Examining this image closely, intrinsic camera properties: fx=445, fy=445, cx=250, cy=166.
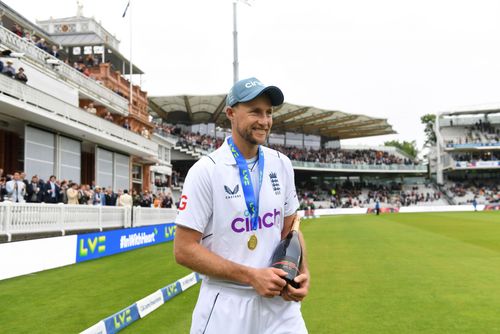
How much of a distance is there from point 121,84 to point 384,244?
108ft

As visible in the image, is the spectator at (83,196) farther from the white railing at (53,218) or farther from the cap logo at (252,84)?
the cap logo at (252,84)

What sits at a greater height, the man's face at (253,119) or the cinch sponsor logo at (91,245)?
the man's face at (253,119)

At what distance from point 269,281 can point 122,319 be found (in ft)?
15.1

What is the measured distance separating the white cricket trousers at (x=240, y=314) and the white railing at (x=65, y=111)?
18668 mm

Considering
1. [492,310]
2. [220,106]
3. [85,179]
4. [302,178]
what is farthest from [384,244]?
[302,178]

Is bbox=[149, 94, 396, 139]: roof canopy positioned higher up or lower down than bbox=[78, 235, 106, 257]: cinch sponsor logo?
higher up

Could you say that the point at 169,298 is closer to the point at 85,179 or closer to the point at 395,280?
the point at 395,280

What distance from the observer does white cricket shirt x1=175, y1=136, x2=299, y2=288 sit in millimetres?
2311

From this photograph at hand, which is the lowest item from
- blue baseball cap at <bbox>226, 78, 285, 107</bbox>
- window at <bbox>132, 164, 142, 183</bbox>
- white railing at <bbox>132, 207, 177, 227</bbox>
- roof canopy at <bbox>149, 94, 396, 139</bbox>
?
white railing at <bbox>132, 207, 177, 227</bbox>

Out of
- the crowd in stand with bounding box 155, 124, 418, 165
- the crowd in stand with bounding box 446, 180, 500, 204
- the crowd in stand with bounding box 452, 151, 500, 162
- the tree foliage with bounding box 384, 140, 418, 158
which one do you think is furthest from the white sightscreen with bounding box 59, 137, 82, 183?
the tree foliage with bounding box 384, 140, 418, 158

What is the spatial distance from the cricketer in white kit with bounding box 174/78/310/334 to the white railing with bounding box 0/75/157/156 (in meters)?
18.5

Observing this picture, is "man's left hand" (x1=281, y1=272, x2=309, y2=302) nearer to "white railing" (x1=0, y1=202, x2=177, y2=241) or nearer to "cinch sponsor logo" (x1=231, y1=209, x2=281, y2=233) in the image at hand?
"cinch sponsor logo" (x1=231, y1=209, x2=281, y2=233)

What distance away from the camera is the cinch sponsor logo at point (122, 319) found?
5880 millimetres

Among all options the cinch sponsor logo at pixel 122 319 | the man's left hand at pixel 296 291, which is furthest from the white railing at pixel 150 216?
the man's left hand at pixel 296 291
